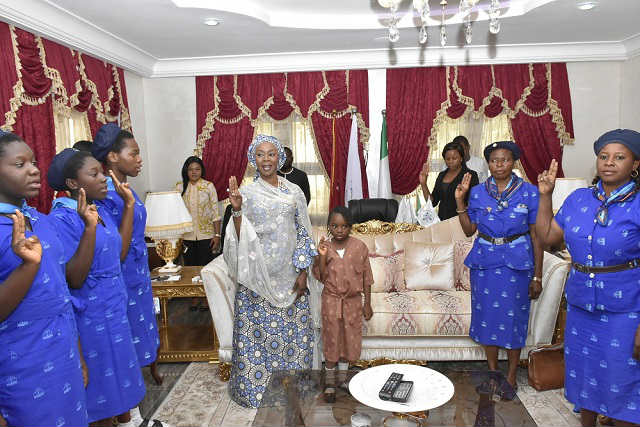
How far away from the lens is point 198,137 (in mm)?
6375

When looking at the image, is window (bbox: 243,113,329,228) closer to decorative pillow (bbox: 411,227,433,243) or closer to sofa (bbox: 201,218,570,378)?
decorative pillow (bbox: 411,227,433,243)

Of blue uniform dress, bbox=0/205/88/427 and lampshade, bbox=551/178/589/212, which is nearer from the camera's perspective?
blue uniform dress, bbox=0/205/88/427

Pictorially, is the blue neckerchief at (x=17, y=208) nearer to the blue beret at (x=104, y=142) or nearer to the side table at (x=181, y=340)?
the blue beret at (x=104, y=142)

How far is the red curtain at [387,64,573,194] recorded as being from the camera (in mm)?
6121

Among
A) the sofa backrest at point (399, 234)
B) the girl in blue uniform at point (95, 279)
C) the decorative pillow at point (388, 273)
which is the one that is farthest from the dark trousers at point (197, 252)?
the girl in blue uniform at point (95, 279)

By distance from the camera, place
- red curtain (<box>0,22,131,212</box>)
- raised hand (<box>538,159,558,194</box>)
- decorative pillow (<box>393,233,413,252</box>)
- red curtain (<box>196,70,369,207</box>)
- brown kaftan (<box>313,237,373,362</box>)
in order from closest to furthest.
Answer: raised hand (<box>538,159,558,194</box>) → brown kaftan (<box>313,237,373,362</box>) → red curtain (<box>0,22,131,212</box>) → decorative pillow (<box>393,233,413,252</box>) → red curtain (<box>196,70,369,207</box>)

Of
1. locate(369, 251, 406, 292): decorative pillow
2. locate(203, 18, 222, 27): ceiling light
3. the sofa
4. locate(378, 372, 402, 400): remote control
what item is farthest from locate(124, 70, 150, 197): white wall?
locate(378, 372, 402, 400): remote control

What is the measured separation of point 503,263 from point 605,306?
32.3 inches

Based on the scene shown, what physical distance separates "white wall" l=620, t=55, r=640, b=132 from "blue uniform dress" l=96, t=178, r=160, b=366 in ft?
19.0

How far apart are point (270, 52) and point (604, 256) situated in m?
4.66

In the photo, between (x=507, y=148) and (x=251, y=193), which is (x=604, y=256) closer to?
(x=507, y=148)

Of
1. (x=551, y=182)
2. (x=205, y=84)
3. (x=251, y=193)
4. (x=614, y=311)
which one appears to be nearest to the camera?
(x=614, y=311)

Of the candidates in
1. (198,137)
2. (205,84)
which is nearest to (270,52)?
(205,84)

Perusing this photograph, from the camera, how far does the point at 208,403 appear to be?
10.9 ft
